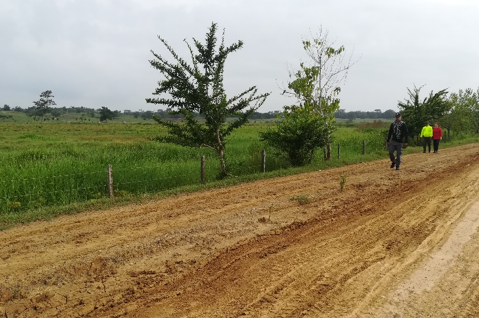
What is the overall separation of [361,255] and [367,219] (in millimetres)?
1782

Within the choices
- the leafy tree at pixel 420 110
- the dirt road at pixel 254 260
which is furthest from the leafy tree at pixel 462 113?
the dirt road at pixel 254 260

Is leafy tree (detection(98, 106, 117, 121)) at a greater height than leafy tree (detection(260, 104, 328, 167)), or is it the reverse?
leafy tree (detection(98, 106, 117, 121))

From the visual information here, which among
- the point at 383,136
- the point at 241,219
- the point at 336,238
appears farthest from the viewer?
the point at 383,136

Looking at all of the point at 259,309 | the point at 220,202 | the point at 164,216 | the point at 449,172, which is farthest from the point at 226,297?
the point at 449,172

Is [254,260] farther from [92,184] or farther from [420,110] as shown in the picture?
[420,110]

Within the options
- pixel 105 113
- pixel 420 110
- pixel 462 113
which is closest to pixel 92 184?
pixel 420 110

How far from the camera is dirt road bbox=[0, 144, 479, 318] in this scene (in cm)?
388

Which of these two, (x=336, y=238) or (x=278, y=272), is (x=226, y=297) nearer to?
(x=278, y=272)

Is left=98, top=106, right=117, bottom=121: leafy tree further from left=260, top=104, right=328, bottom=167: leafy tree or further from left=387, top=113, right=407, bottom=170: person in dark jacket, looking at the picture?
left=387, top=113, right=407, bottom=170: person in dark jacket

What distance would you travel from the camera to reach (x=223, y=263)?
490 centimetres

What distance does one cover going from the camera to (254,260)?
16.4 feet

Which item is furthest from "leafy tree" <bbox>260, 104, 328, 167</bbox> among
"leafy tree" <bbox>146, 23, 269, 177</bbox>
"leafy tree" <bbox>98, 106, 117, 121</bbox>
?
"leafy tree" <bbox>98, 106, 117, 121</bbox>

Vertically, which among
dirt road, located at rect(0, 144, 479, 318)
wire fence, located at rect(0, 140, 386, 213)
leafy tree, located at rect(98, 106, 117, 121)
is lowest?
dirt road, located at rect(0, 144, 479, 318)

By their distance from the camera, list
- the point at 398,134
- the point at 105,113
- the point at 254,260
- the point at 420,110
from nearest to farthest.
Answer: the point at 254,260, the point at 398,134, the point at 420,110, the point at 105,113
